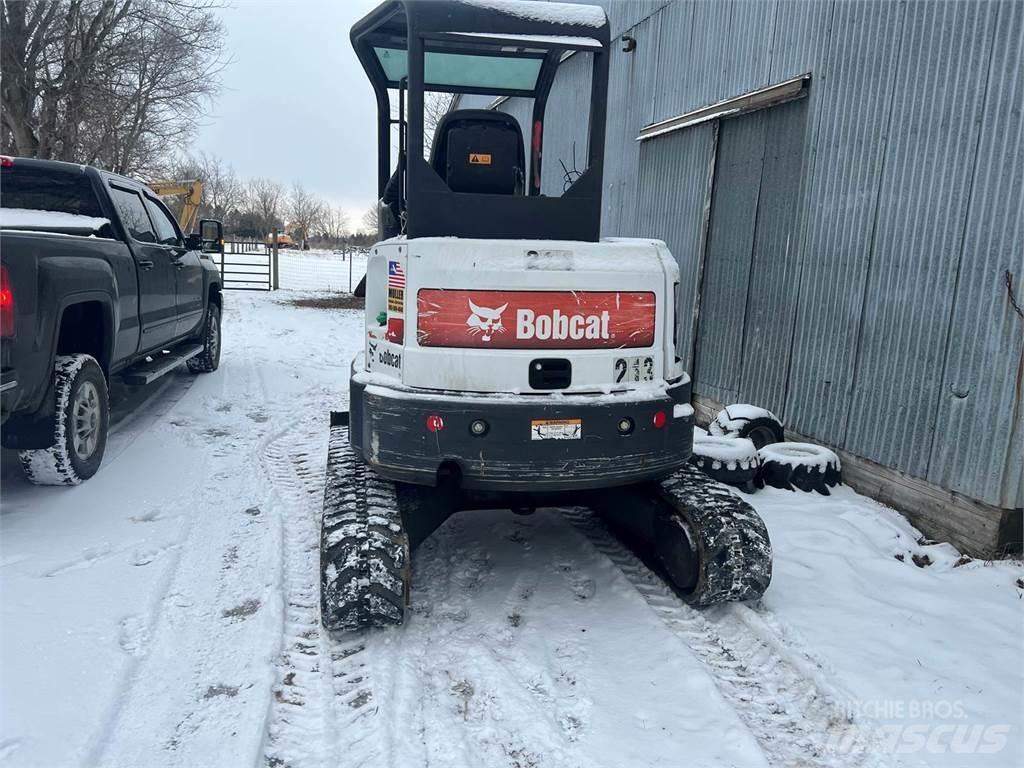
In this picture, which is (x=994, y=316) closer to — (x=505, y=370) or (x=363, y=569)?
(x=505, y=370)

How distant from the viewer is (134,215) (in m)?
7.16

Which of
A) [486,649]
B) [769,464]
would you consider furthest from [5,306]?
[769,464]

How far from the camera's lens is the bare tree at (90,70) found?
696 inches

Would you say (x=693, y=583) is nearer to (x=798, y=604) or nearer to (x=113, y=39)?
(x=798, y=604)

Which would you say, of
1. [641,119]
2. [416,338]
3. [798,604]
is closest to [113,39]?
[641,119]

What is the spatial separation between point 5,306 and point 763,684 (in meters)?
4.56

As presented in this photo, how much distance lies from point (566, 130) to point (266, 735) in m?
11.2

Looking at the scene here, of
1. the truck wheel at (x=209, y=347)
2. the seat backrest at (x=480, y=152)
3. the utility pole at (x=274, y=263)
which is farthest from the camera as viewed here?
the utility pole at (x=274, y=263)

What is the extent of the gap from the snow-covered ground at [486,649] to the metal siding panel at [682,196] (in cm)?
363

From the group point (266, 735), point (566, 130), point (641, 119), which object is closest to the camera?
point (266, 735)

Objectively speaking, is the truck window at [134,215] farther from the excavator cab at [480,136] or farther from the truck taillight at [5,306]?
the excavator cab at [480,136]

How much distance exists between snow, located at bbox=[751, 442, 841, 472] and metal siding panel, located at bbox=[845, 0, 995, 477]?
0.75 ft

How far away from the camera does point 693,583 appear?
397 cm

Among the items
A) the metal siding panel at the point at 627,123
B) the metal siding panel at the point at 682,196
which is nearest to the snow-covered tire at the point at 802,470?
the metal siding panel at the point at 682,196
